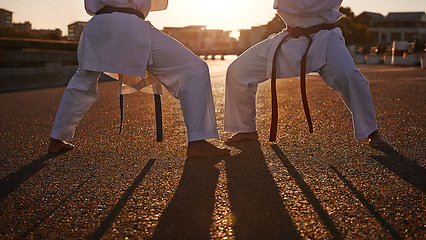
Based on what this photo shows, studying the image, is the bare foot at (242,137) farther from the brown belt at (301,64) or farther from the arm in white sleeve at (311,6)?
the arm in white sleeve at (311,6)

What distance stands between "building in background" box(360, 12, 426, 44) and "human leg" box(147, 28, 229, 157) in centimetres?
10134

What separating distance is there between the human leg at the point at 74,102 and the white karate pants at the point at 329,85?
3.68ft

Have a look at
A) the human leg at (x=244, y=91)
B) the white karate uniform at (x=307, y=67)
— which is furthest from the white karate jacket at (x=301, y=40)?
the human leg at (x=244, y=91)

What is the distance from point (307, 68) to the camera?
4012 mm

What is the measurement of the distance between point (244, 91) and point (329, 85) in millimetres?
690

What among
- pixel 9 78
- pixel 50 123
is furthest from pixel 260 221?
pixel 9 78

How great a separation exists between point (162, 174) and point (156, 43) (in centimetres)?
100

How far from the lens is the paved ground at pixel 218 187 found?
219 cm

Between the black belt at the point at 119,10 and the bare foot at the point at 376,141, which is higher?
the black belt at the point at 119,10

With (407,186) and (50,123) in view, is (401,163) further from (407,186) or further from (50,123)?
(50,123)

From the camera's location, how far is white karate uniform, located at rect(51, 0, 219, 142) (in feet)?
11.8

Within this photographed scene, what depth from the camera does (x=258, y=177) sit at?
304cm

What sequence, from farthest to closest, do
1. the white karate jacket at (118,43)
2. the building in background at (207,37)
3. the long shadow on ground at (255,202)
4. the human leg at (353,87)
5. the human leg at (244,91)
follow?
the building in background at (207,37) → the human leg at (244,91) → the human leg at (353,87) → the white karate jacket at (118,43) → the long shadow on ground at (255,202)

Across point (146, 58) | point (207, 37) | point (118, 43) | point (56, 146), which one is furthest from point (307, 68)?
point (207, 37)
